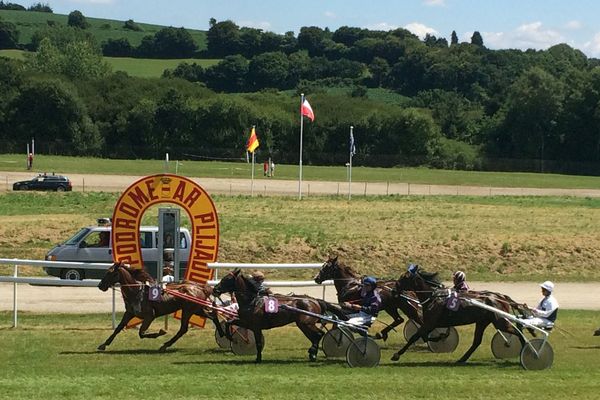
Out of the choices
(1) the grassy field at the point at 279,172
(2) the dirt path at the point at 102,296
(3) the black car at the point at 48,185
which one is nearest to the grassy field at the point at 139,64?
(1) the grassy field at the point at 279,172

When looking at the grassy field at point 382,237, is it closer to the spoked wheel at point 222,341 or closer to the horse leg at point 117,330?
the spoked wheel at point 222,341

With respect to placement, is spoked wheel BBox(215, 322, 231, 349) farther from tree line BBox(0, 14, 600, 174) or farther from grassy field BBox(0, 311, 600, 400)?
tree line BBox(0, 14, 600, 174)

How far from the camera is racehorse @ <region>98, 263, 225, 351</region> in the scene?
15031 mm

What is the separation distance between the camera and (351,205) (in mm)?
40750

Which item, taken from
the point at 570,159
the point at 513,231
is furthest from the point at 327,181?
the point at 570,159

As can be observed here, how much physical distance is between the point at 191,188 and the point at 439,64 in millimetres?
165035

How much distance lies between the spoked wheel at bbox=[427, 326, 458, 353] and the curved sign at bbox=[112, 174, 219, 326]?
186 inches

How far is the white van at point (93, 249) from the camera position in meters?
24.4

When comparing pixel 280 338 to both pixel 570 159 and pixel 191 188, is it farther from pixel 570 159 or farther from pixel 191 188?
pixel 570 159

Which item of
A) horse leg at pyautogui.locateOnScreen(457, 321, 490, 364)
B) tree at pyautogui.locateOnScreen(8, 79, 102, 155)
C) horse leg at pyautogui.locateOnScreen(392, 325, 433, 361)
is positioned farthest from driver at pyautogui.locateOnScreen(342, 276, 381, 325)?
tree at pyautogui.locateOnScreen(8, 79, 102, 155)

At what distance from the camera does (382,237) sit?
30.2 m

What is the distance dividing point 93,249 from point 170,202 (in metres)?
8.06

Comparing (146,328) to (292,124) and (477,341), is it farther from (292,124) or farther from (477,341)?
(292,124)

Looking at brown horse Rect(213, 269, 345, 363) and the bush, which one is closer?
brown horse Rect(213, 269, 345, 363)
